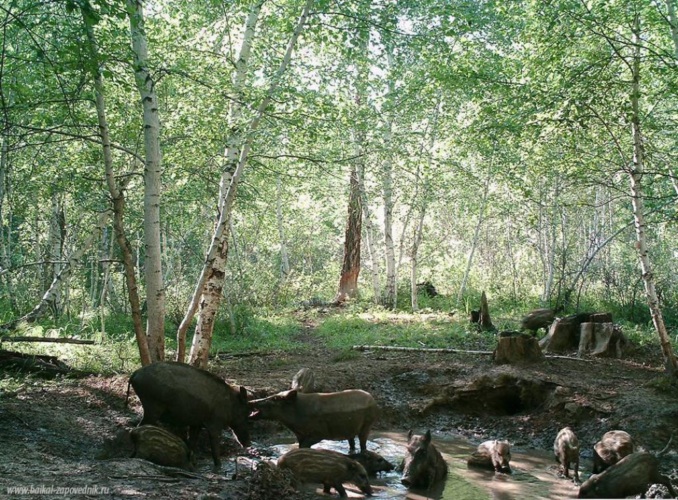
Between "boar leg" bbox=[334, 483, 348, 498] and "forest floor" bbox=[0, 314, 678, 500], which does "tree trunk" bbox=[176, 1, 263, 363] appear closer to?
"forest floor" bbox=[0, 314, 678, 500]

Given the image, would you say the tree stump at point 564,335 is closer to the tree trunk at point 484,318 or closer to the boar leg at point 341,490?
the tree trunk at point 484,318

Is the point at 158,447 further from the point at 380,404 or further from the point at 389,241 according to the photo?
the point at 389,241

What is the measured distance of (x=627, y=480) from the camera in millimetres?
6172

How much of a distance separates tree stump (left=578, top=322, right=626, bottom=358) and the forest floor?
325 millimetres

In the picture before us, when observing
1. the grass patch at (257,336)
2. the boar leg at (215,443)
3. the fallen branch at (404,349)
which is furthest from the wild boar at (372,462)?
the grass patch at (257,336)

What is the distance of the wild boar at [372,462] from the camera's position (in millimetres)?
7219

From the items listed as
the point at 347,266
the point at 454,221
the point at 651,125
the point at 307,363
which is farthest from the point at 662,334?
the point at 454,221

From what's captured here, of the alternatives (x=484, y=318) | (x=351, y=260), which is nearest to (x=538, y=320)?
(x=484, y=318)

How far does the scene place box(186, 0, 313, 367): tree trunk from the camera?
30.2 ft

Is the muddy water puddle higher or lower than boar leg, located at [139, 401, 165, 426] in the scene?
lower

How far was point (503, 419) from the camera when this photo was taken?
31.8ft

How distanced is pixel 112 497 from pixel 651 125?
33.9 ft

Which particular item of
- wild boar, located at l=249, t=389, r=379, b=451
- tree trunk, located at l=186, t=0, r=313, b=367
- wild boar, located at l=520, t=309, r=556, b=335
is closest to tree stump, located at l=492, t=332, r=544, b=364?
wild boar, located at l=520, t=309, r=556, b=335

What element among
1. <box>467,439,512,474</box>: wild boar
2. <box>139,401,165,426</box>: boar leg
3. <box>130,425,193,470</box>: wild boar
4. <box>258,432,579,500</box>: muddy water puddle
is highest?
<box>139,401,165,426</box>: boar leg
